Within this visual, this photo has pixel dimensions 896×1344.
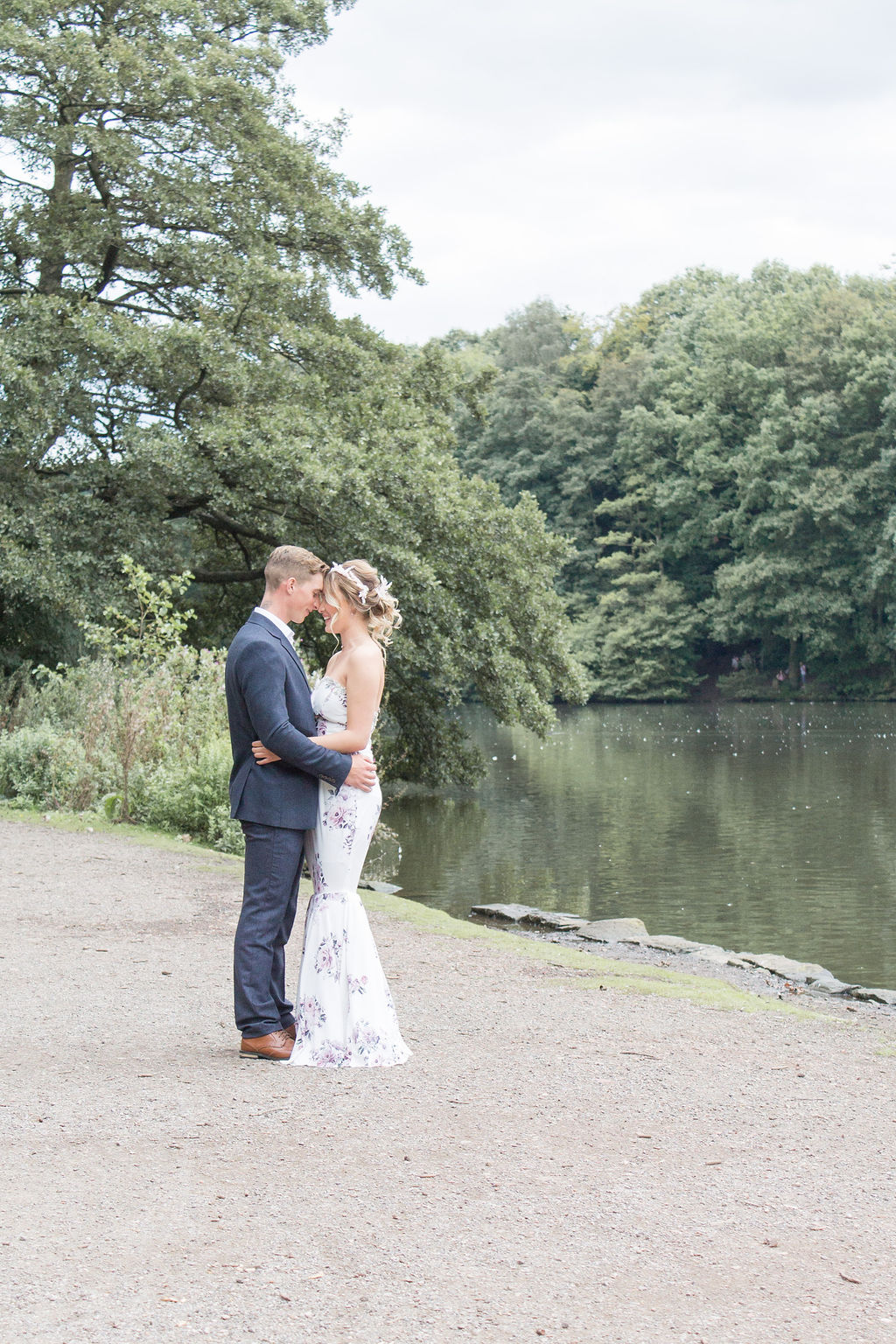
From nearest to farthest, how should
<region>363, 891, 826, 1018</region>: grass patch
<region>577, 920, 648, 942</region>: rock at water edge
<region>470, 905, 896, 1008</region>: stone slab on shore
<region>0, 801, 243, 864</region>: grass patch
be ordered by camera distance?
<region>363, 891, 826, 1018</region>: grass patch, <region>470, 905, 896, 1008</region>: stone slab on shore, <region>577, 920, 648, 942</region>: rock at water edge, <region>0, 801, 243, 864</region>: grass patch

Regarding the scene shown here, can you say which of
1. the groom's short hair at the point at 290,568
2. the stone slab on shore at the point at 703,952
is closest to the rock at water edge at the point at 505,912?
the stone slab on shore at the point at 703,952

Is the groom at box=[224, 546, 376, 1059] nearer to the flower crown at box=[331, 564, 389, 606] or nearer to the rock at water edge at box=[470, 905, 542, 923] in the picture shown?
the flower crown at box=[331, 564, 389, 606]

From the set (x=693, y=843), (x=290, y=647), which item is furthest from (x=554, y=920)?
(x=290, y=647)

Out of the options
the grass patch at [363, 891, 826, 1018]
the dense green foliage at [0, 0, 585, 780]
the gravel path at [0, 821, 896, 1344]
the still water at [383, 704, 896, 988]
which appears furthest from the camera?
the dense green foliage at [0, 0, 585, 780]

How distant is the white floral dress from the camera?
518 cm

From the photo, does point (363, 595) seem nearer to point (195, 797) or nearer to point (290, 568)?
point (290, 568)

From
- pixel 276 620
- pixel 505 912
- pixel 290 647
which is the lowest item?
pixel 505 912

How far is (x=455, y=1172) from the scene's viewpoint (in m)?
3.97

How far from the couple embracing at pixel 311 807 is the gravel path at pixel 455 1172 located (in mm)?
179

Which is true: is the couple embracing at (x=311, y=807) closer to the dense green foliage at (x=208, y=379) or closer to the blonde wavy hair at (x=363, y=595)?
the blonde wavy hair at (x=363, y=595)

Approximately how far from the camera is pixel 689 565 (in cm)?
6000

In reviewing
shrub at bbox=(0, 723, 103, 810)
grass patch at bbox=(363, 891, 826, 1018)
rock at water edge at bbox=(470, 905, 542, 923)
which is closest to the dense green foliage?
shrub at bbox=(0, 723, 103, 810)

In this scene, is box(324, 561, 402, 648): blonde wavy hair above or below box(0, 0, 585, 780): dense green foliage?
below

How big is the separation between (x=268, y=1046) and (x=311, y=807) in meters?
0.95
